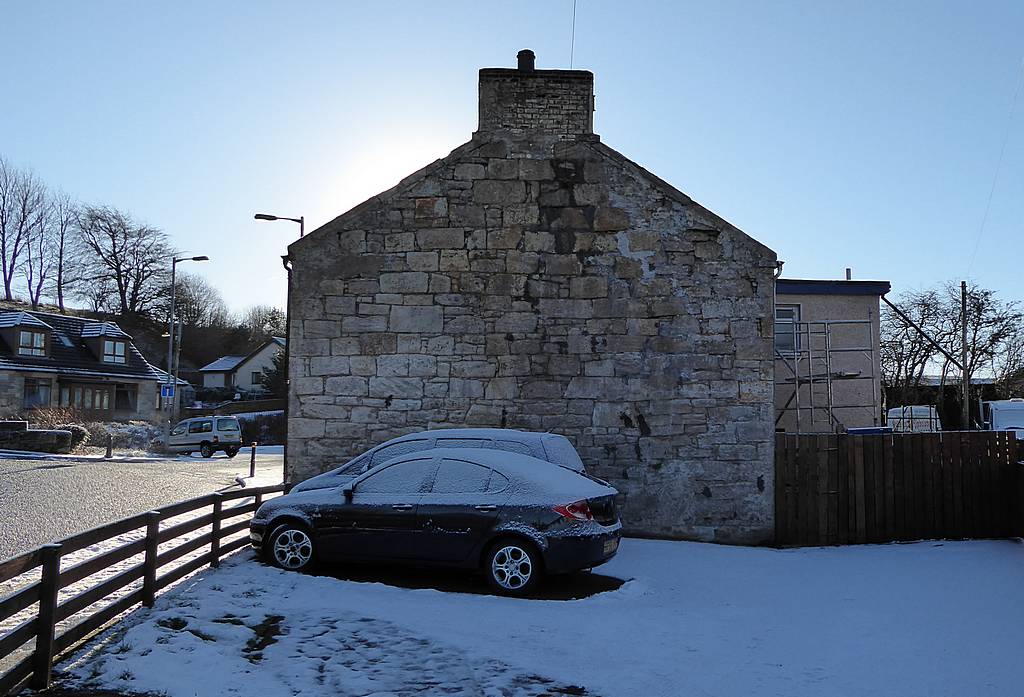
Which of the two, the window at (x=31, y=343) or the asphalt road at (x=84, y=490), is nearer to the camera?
the asphalt road at (x=84, y=490)

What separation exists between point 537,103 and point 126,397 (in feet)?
149

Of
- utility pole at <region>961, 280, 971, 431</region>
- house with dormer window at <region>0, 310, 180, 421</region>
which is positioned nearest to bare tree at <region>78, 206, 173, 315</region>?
house with dormer window at <region>0, 310, 180, 421</region>

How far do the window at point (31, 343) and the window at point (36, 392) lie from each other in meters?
1.45

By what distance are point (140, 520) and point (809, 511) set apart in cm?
903

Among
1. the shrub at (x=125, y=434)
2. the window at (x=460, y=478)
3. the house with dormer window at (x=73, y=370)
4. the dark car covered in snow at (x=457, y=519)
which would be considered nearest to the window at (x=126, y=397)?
the house with dormer window at (x=73, y=370)

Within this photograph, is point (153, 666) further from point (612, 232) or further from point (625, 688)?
point (612, 232)

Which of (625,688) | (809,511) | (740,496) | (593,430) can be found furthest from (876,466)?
(625,688)

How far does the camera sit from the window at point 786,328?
17.5 meters

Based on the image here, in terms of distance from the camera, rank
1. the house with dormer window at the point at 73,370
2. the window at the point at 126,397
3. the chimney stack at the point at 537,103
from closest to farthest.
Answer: the chimney stack at the point at 537,103 < the house with dormer window at the point at 73,370 < the window at the point at 126,397

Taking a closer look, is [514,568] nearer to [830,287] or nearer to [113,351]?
[830,287]

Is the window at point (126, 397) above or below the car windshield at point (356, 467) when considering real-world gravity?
above

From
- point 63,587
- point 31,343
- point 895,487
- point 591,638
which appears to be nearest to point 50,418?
point 31,343

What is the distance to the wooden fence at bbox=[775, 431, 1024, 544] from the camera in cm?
1209

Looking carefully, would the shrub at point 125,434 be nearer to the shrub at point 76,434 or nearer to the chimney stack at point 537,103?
the shrub at point 76,434
